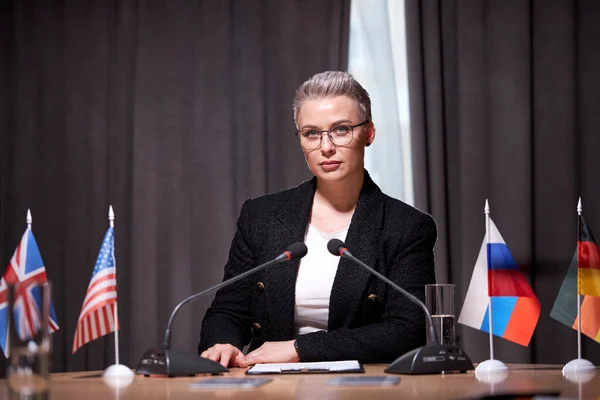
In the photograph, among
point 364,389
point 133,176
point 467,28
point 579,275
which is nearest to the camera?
point 364,389

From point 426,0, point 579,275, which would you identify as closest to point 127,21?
point 426,0

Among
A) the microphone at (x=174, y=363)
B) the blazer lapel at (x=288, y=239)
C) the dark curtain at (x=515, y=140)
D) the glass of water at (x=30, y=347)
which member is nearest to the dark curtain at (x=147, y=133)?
the dark curtain at (x=515, y=140)

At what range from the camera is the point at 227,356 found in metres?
2.30

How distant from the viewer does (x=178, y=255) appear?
14.4 ft

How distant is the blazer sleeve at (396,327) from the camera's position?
2.37 meters

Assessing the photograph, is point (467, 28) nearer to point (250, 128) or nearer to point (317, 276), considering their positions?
point (250, 128)

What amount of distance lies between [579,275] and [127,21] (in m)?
3.02

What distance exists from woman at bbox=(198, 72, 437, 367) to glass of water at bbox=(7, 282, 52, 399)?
1.23 metres

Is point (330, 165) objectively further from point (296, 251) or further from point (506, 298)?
point (506, 298)

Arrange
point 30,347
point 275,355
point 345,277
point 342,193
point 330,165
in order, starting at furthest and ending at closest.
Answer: point 342,193 → point 330,165 → point 345,277 → point 275,355 → point 30,347

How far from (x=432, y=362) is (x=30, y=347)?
999mm

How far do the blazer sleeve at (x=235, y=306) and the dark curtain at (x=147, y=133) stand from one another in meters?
1.39

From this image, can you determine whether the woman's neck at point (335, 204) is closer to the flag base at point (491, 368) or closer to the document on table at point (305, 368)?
the document on table at point (305, 368)

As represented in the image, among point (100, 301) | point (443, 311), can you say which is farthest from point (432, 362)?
point (100, 301)
